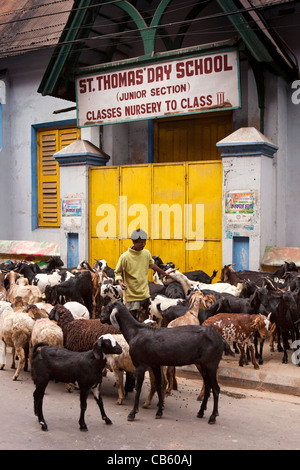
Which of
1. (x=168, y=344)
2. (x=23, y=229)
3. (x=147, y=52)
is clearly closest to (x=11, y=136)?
(x=23, y=229)

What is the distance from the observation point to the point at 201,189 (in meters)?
11.7

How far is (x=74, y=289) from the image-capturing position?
947cm

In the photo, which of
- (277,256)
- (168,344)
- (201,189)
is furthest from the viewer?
(201,189)

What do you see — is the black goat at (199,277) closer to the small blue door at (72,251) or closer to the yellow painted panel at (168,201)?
the yellow painted panel at (168,201)

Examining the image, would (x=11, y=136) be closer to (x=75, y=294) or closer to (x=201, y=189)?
(x=201, y=189)

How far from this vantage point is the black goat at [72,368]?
17.7ft

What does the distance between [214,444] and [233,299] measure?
10.5 feet

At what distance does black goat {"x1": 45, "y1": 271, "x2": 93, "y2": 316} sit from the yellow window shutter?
6615 millimetres

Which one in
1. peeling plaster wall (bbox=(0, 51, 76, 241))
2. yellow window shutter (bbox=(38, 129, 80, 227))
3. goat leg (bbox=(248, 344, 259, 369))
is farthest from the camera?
peeling plaster wall (bbox=(0, 51, 76, 241))

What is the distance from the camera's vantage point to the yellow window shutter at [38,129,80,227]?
16.0 metres

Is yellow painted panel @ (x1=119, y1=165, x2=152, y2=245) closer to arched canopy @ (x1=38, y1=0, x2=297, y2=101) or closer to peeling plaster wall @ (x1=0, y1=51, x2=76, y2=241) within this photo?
arched canopy @ (x1=38, y1=0, x2=297, y2=101)

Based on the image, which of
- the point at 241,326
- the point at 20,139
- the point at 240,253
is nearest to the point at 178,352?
the point at 241,326

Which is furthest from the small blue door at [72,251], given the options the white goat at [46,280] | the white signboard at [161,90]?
the white goat at [46,280]

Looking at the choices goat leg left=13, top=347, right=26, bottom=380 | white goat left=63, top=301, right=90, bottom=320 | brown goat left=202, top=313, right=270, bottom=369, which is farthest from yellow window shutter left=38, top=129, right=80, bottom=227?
brown goat left=202, top=313, right=270, bottom=369
